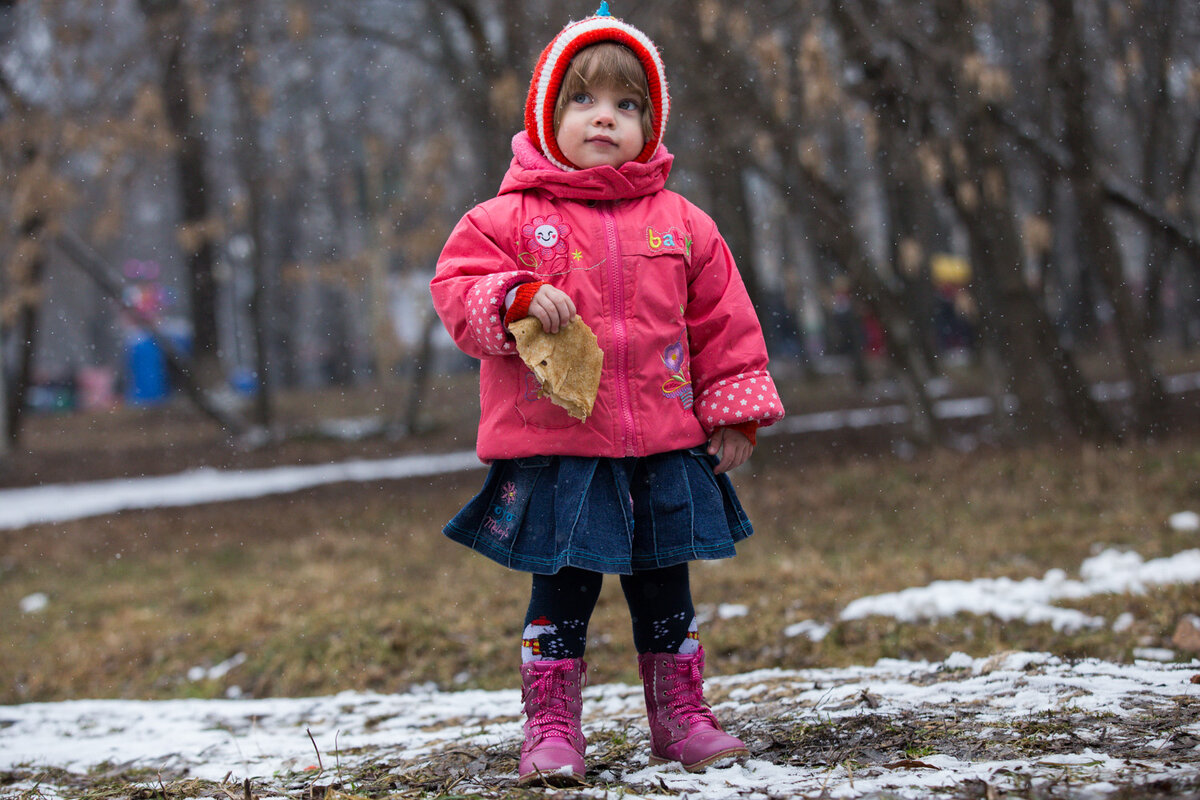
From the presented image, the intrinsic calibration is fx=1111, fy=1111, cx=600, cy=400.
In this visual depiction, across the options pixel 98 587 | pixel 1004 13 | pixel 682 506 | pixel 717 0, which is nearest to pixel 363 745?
pixel 682 506

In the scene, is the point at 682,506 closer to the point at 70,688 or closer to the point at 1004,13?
the point at 70,688

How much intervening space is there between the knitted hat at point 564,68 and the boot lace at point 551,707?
125 centimetres

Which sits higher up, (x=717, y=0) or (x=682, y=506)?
(x=717, y=0)

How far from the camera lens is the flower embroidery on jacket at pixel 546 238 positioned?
2678 mm

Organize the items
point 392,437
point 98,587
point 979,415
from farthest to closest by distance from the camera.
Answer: point 392,437 < point 979,415 < point 98,587

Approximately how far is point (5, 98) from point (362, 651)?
908 cm

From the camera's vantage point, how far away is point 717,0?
8.18 meters

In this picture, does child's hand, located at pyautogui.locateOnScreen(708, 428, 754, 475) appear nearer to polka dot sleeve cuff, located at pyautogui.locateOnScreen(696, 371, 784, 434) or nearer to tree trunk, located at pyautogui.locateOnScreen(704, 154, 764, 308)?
polka dot sleeve cuff, located at pyautogui.locateOnScreen(696, 371, 784, 434)

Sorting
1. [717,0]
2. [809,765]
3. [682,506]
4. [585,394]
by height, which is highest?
[717,0]

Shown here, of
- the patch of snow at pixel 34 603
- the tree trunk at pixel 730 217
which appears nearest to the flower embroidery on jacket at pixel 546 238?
the patch of snow at pixel 34 603

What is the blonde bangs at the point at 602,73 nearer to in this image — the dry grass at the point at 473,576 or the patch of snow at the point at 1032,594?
the dry grass at the point at 473,576

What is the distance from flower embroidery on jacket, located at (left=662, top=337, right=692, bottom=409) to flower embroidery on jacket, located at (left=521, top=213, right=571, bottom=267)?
0.35 meters

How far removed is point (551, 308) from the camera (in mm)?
2443

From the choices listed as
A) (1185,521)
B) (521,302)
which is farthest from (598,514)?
(1185,521)
